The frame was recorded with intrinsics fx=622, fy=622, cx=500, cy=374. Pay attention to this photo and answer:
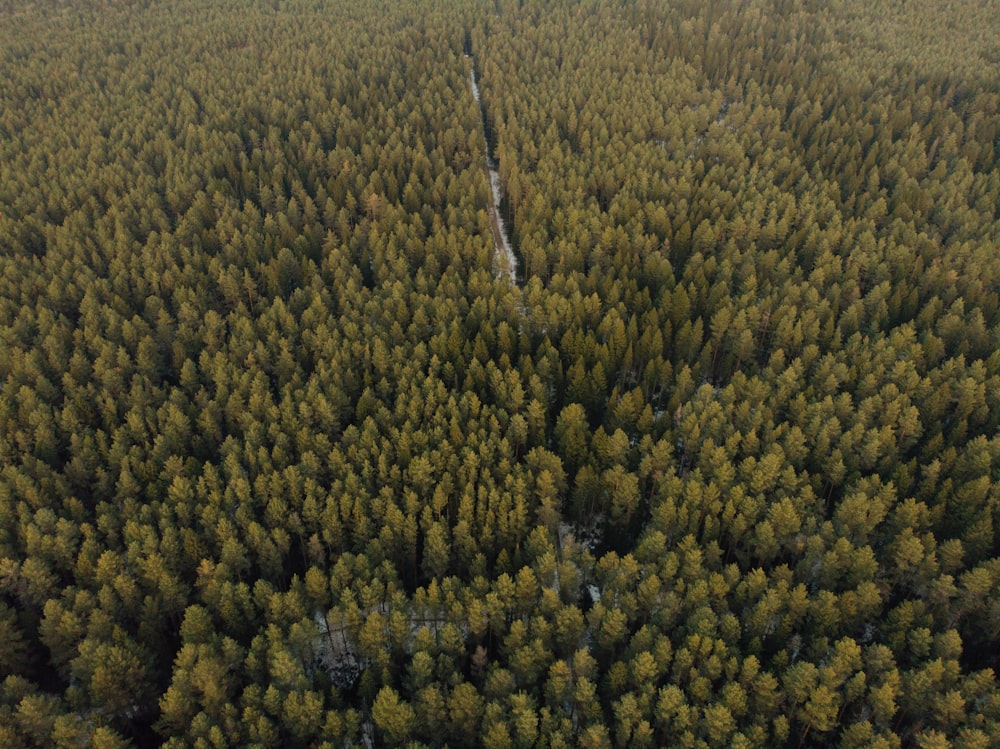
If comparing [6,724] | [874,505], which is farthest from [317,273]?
[874,505]

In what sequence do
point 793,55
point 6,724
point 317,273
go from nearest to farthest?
point 6,724
point 317,273
point 793,55

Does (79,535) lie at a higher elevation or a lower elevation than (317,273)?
lower

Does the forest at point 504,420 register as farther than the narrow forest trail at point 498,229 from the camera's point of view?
No

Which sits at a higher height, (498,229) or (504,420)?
(498,229)

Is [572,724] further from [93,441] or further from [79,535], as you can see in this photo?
[93,441]

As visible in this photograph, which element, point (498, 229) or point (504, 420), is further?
point (498, 229)

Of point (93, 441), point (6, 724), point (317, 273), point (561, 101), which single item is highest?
point (561, 101)

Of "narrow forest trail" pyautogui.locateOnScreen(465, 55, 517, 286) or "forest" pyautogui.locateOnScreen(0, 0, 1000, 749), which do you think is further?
"narrow forest trail" pyautogui.locateOnScreen(465, 55, 517, 286)

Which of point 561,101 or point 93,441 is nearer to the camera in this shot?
point 93,441
